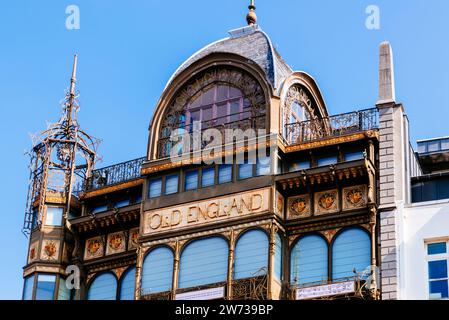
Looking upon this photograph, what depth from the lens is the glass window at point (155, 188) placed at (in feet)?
160

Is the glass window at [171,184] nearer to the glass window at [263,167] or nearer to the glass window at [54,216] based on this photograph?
the glass window at [263,167]

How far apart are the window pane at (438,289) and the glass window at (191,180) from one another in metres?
12.0

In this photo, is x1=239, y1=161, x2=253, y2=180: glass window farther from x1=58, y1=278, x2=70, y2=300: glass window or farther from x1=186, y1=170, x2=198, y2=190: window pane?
x1=58, y1=278, x2=70, y2=300: glass window

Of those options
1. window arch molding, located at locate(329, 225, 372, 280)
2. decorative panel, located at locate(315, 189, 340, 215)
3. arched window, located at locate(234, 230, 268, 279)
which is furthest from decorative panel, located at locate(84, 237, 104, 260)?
window arch molding, located at locate(329, 225, 372, 280)

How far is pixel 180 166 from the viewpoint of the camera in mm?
48250

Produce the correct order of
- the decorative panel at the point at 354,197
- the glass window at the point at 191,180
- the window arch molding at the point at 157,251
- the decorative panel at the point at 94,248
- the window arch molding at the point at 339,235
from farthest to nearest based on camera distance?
1. the decorative panel at the point at 94,248
2. the glass window at the point at 191,180
3. the window arch molding at the point at 157,251
4. the decorative panel at the point at 354,197
5. the window arch molding at the point at 339,235

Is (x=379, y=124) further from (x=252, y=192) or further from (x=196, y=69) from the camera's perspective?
(x=196, y=69)

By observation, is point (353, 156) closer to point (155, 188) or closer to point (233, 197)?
point (233, 197)

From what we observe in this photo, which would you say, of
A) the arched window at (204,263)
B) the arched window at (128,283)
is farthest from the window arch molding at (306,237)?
the arched window at (128,283)

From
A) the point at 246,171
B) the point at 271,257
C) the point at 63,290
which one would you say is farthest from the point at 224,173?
the point at 63,290

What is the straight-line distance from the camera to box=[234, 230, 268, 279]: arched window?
146ft

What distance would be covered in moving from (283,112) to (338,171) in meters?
4.26

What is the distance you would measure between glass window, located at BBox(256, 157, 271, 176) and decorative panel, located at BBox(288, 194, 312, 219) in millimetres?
1555

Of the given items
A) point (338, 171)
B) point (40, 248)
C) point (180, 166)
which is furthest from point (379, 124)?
point (40, 248)
